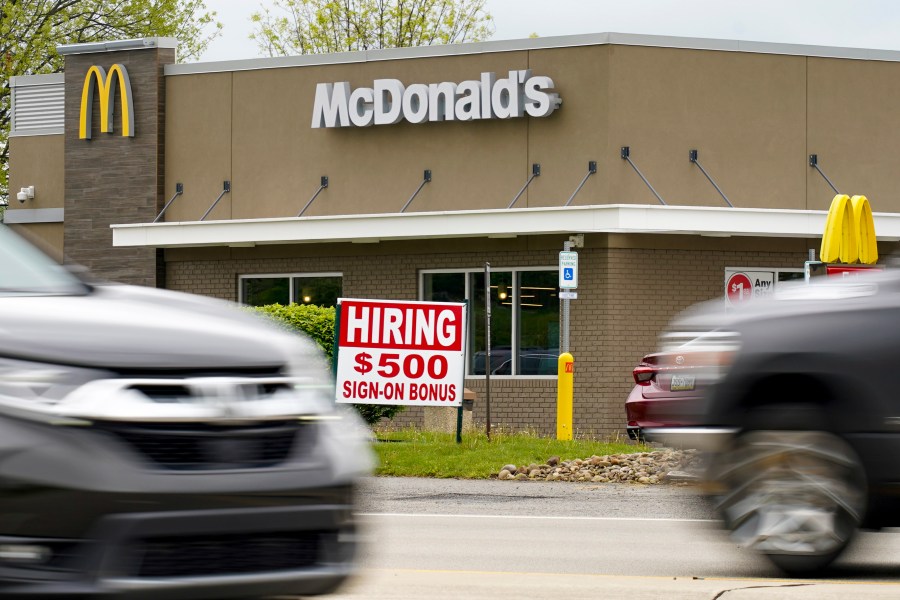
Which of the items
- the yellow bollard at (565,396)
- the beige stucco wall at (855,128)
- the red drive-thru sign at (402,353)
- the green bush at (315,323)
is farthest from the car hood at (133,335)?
the beige stucco wall at (855,128)

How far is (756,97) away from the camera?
79.4 ft

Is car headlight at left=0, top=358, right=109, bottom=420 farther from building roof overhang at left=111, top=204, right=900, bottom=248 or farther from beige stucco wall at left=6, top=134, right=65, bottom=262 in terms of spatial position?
beige stucco wall at left=6, top=134, right=65, bottom=262

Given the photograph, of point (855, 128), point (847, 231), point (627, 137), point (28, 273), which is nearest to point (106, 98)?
point (627, 137)

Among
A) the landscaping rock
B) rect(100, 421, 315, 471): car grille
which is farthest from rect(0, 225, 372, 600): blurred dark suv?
the landscaping rock

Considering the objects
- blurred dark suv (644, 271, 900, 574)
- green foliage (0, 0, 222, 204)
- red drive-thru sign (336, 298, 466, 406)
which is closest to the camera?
blurred dark suv (644, 271, 900, 574)

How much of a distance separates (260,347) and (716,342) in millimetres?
3522

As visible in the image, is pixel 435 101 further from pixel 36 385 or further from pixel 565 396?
pixel 36 385

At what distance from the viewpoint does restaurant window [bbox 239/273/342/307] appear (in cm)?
2652

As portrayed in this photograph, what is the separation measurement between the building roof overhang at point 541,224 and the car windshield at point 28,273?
1754 centimetres

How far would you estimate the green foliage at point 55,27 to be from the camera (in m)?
41.7

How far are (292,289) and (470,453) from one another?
10.2 m

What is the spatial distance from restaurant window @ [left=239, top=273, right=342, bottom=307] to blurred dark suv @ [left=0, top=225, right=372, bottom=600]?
21429mm

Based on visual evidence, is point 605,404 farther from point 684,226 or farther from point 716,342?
point 716,342

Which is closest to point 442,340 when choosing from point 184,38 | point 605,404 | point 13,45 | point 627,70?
point 605,404
